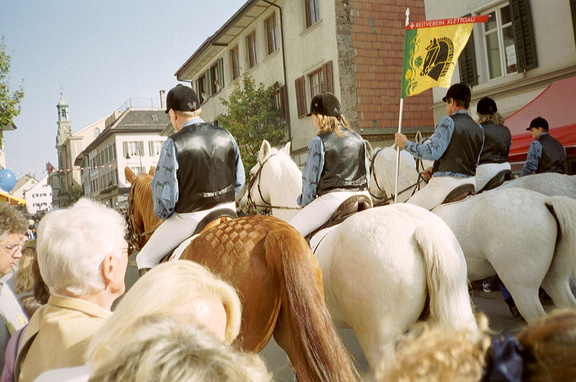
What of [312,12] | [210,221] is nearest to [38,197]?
[312,12]

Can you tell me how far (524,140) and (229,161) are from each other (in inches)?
312

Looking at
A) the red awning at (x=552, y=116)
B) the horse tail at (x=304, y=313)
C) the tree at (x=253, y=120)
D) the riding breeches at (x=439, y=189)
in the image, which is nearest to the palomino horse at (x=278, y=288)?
the horse tail at (x=304, y=313)

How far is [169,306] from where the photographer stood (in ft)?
5.43

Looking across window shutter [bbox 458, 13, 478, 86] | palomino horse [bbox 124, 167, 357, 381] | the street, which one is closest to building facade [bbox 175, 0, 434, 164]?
window shutter [bbox 458, 13, 478, 86]

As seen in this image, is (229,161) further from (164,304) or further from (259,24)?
(259,24)

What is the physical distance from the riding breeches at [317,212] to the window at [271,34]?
689 inches

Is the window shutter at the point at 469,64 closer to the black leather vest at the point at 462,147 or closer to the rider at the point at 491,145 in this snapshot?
the rider at the point at 491,145

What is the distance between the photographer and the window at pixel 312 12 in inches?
723

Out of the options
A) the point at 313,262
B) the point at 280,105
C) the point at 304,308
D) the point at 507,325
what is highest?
the point at 280,105

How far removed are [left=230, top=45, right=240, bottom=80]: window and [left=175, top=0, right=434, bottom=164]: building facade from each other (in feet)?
8.91

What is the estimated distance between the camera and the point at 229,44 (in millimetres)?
25234

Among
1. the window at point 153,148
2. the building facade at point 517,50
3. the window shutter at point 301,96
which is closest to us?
the building facade at point 517,50

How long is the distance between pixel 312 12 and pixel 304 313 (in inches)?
681

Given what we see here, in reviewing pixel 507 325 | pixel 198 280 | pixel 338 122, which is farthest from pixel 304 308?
pixel 507 325
